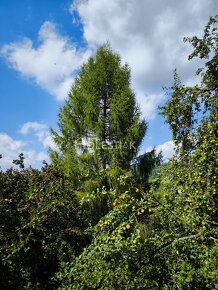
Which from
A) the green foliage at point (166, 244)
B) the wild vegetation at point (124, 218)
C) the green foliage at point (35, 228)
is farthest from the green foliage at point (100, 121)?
the green foliage at point (166, 244)

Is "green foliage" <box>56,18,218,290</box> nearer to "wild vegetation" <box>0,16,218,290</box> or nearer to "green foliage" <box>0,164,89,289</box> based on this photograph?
"wild vegetation" <box>0,16,218,290</box>

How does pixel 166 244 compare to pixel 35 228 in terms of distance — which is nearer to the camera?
pixel 166 244

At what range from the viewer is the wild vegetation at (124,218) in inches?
163

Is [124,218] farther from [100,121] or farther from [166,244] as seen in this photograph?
[100,121]

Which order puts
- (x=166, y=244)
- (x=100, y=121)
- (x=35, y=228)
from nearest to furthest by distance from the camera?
(x=166, y=244), (x=35, y=228), (x=100, y=121)

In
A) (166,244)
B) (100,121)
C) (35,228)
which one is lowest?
(166,244)

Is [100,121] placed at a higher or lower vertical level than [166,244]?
higher

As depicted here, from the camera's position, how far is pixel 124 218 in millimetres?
4422

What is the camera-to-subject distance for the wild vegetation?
413cm

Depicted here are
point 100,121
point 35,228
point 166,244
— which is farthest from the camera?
point 100,121

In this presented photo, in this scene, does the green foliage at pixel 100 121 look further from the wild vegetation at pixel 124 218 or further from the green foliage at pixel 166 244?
the green foliage at pixel 166 244

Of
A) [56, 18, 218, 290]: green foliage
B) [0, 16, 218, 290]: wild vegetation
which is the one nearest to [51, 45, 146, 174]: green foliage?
[0, 16, 218, 290]: wild vegetation

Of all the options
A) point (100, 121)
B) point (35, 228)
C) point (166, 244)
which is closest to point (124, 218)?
point (166, 244)

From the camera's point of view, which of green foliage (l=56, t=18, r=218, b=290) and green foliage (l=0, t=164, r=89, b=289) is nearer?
green foliage (l=56, t=18, r=218, b=290)
